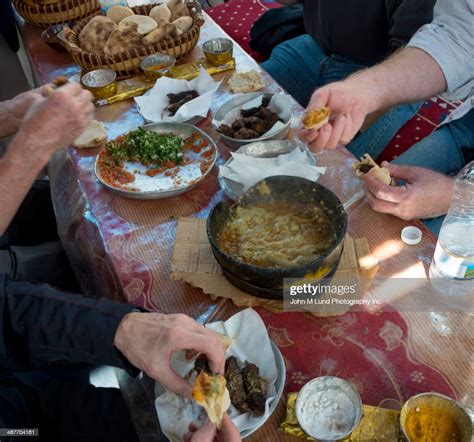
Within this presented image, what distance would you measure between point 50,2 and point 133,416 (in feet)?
8.50

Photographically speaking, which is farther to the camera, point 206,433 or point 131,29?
point 131,29

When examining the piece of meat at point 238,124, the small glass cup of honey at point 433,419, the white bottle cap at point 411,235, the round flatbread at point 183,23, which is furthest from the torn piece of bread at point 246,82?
the small glass cup of honey at point 433,419

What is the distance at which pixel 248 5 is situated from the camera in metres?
4.09

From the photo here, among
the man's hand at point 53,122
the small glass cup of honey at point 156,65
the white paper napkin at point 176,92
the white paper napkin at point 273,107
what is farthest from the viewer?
the small glass cup of honey at point 156,65

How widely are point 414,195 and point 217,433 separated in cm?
94

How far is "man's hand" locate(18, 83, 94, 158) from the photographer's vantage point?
1368 mm

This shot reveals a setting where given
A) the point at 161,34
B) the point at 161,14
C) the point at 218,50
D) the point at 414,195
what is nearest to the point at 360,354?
the point at 414,195

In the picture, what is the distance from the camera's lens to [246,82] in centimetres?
225

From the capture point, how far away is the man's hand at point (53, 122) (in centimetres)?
137

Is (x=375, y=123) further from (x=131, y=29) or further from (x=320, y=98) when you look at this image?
(x=131, y=29)

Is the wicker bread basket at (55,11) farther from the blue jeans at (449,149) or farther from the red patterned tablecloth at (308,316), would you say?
the blue jeans at (449,149)

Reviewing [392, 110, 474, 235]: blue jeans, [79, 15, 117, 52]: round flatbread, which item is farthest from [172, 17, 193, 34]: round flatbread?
[392, 110, 474, 235]: blue jeans

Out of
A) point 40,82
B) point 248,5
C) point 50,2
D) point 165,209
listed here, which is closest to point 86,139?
point 165,209

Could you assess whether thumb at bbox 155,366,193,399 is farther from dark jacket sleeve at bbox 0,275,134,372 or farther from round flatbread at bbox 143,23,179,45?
round flatbread at bbox 143,23,179,45
